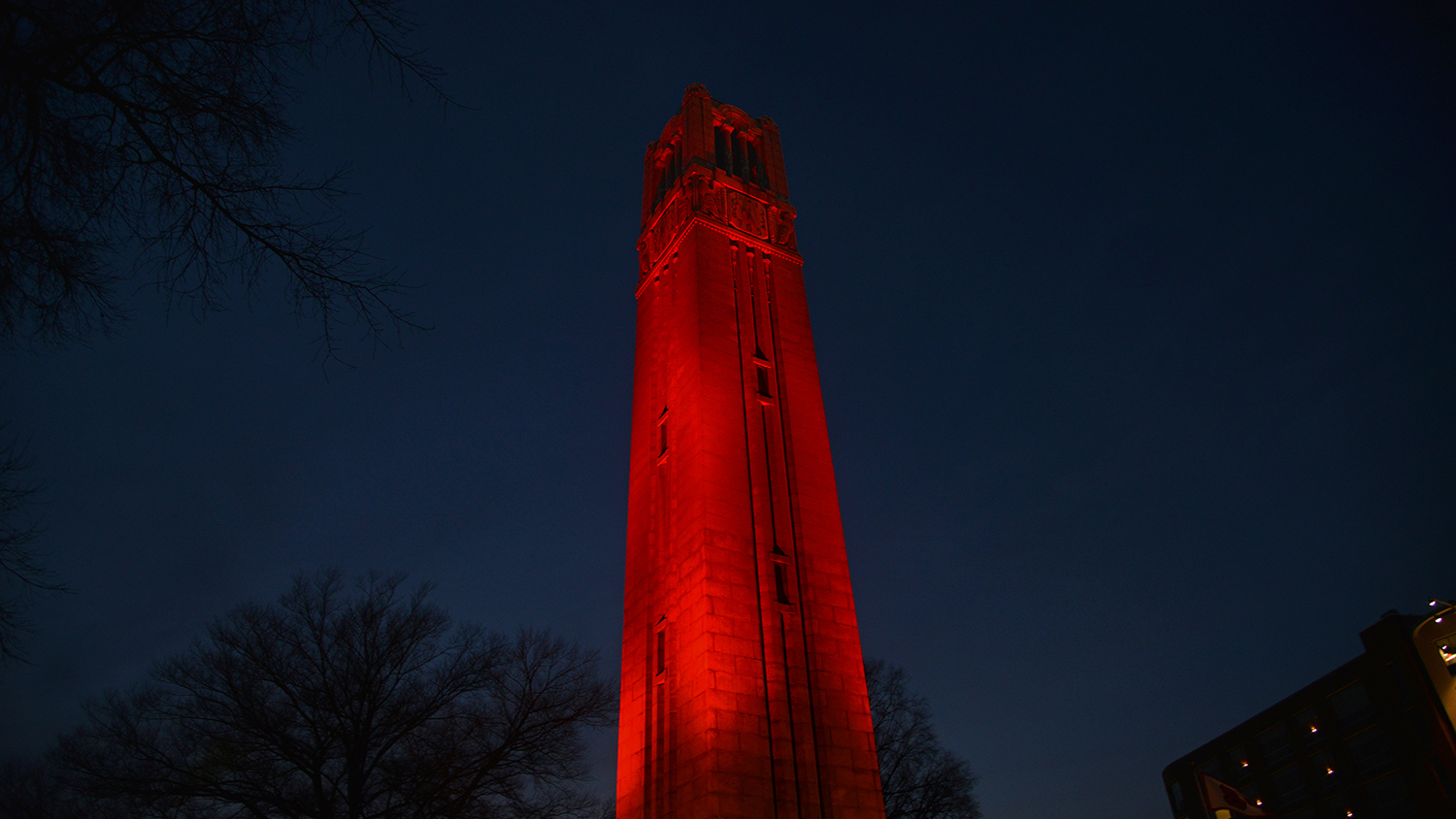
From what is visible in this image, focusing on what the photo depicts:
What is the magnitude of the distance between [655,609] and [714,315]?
11883mm

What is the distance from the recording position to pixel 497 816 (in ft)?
78.0

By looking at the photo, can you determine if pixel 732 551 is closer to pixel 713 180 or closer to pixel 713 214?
pixel 713 214

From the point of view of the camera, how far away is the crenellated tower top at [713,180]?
3928 cm

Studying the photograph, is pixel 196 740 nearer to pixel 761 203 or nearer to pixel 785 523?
pixel 785 523

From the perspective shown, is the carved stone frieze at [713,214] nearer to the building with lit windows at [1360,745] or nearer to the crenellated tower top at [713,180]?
the crenellated tower top at [713,180]

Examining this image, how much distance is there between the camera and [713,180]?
132ft

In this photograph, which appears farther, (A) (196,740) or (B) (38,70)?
(A) (196,740)

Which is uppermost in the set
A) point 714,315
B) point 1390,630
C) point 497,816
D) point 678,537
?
point 714,315

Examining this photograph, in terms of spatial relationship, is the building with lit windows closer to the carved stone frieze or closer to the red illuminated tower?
the red illuminated tower

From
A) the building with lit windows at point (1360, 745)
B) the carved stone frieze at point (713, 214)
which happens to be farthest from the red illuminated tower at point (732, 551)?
the building with lit windows at point (1360, 745)

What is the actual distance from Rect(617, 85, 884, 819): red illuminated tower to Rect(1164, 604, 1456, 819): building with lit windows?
120ft

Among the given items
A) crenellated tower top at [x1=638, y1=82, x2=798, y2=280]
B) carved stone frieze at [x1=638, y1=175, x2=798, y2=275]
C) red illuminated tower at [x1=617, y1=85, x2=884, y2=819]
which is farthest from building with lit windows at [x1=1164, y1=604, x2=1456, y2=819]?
crenellated tower top at [x1=638, y1=82, x2=798, y2=280]

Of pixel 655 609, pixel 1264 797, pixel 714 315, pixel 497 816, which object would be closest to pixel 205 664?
pixel 497 816

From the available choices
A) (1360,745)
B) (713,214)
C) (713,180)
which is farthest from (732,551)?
(1360,745)
